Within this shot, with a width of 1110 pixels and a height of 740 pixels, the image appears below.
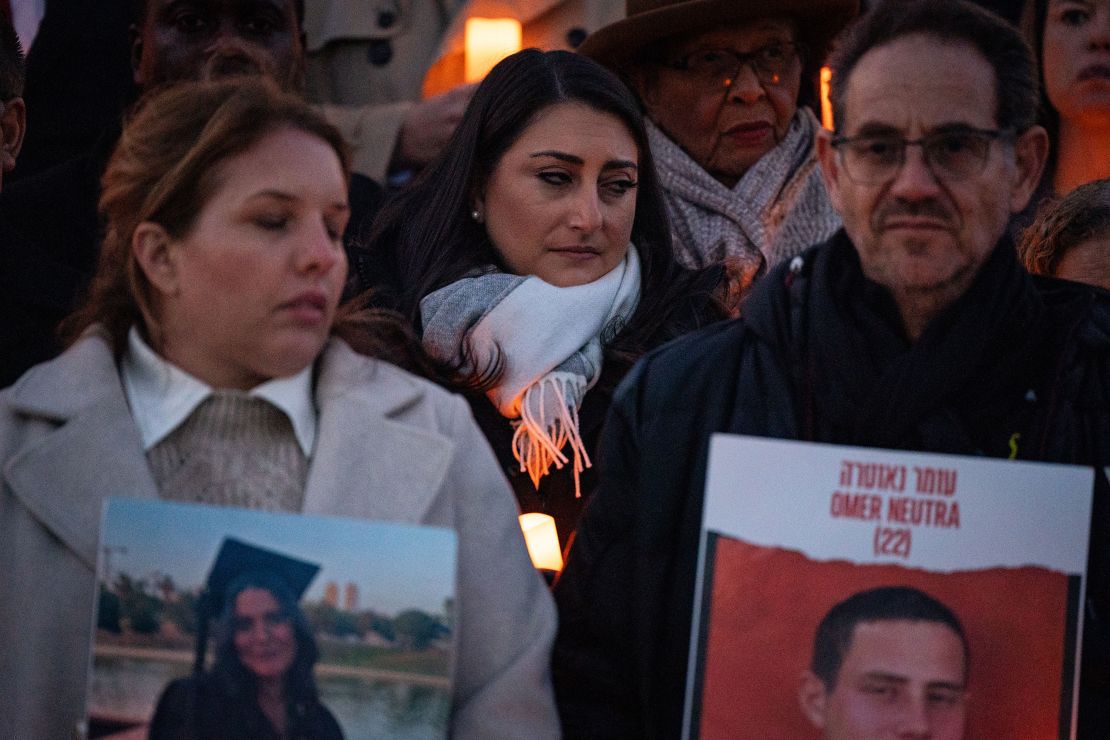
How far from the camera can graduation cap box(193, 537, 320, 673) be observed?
8.69ft

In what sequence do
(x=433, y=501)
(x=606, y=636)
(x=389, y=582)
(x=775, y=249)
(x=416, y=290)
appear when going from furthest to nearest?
1. (x=775, y=249)
2. (x=416, y=290)
3. (x=606, y=636)
4. (x=433, y=501)
5. (x=389, y=582)

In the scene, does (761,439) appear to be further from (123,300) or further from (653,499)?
(123,300)

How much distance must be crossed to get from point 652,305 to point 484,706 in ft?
5.58

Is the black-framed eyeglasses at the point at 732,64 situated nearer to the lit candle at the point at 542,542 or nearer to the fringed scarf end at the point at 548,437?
the fringed scarf end at the point at 548,437

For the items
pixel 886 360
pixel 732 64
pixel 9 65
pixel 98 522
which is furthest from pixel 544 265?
pixel 98 522

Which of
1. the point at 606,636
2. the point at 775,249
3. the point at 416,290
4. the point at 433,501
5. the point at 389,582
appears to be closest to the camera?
the point at 389,582

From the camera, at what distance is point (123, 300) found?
3033mm

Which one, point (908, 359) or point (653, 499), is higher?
point (908, 359)

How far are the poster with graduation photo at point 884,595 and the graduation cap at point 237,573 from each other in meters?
0.67

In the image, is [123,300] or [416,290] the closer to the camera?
[123,300]

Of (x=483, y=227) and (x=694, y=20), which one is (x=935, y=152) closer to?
Answer: (x=483, y=227)

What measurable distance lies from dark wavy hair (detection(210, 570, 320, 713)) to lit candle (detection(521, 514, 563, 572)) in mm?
937

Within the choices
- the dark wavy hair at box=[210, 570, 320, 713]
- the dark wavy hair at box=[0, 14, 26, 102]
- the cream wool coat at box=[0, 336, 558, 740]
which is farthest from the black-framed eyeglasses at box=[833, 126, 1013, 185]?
the dark wavy hair at box=[0, 14, 26, 102]

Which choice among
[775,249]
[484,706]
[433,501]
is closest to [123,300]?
[433,501]
